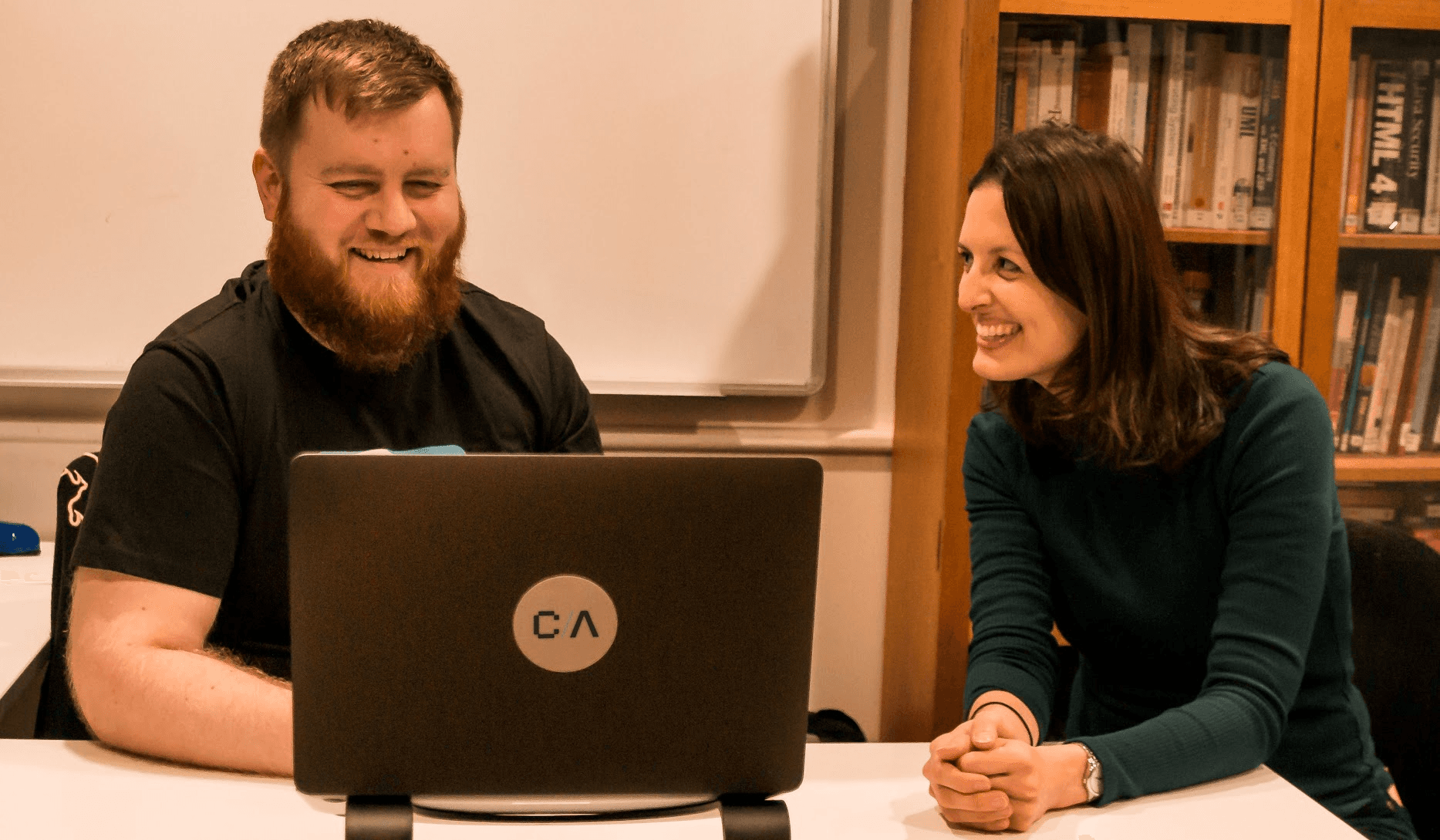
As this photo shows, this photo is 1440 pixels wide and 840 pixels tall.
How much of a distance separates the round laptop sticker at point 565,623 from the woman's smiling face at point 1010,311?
0.76 m

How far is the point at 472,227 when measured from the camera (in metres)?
2.24

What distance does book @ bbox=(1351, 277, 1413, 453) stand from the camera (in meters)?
2.13

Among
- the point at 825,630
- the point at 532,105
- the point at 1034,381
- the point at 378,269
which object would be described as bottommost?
the point at 825,630

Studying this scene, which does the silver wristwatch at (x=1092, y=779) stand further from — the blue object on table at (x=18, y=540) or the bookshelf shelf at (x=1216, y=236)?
the blue object on table at (x=18, y=540)

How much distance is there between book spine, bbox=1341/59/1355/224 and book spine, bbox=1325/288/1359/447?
0.13 m

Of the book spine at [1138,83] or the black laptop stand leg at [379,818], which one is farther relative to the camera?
the book spine at [1138,83]

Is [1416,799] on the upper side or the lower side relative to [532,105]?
lower

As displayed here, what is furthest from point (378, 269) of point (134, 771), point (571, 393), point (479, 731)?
point (479, 731)

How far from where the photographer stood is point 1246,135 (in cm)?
204

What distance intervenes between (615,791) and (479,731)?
0.10 meters

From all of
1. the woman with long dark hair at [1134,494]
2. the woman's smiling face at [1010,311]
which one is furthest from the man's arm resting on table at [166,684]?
the woman's smiling face at [1010,311]

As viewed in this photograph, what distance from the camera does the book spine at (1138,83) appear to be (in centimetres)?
204

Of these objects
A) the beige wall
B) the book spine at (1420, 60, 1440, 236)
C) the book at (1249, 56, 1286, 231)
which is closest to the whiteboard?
the beige wall

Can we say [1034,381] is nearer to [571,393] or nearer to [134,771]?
[571,393]
